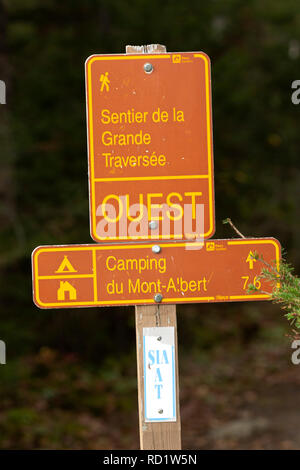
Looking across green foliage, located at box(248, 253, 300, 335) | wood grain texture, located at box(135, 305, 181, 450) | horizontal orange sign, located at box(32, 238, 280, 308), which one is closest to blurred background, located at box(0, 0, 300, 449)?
wood grain texture, located at box(135, 305, 181, 450)

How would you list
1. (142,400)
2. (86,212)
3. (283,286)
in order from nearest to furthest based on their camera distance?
(283,286) → (142,400) → (86,212)

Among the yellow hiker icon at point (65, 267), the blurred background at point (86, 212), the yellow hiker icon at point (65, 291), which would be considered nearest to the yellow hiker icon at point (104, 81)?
the yellow hiker icon at point (65, 267)

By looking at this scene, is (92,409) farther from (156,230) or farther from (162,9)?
(156,230)

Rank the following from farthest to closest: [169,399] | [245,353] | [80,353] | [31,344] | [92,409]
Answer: [245,353]
[80,353]
[31,344]
[92,409]
[169,399]

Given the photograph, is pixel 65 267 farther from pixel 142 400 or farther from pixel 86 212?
pixel 86 212

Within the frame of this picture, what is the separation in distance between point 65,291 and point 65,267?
12 cm

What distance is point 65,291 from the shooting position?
3328mm

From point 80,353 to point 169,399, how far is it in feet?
25.4

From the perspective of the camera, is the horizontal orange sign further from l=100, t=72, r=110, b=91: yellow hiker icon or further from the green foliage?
l=100, t=72, r=110, b=91: yellow hiker icon

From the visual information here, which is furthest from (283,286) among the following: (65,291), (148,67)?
(148,67)

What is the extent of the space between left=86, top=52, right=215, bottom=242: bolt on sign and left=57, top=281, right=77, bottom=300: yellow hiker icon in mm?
275

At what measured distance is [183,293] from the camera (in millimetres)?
3344

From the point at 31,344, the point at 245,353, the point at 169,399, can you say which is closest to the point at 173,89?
the point at 169,399

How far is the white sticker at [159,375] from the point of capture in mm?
3270
